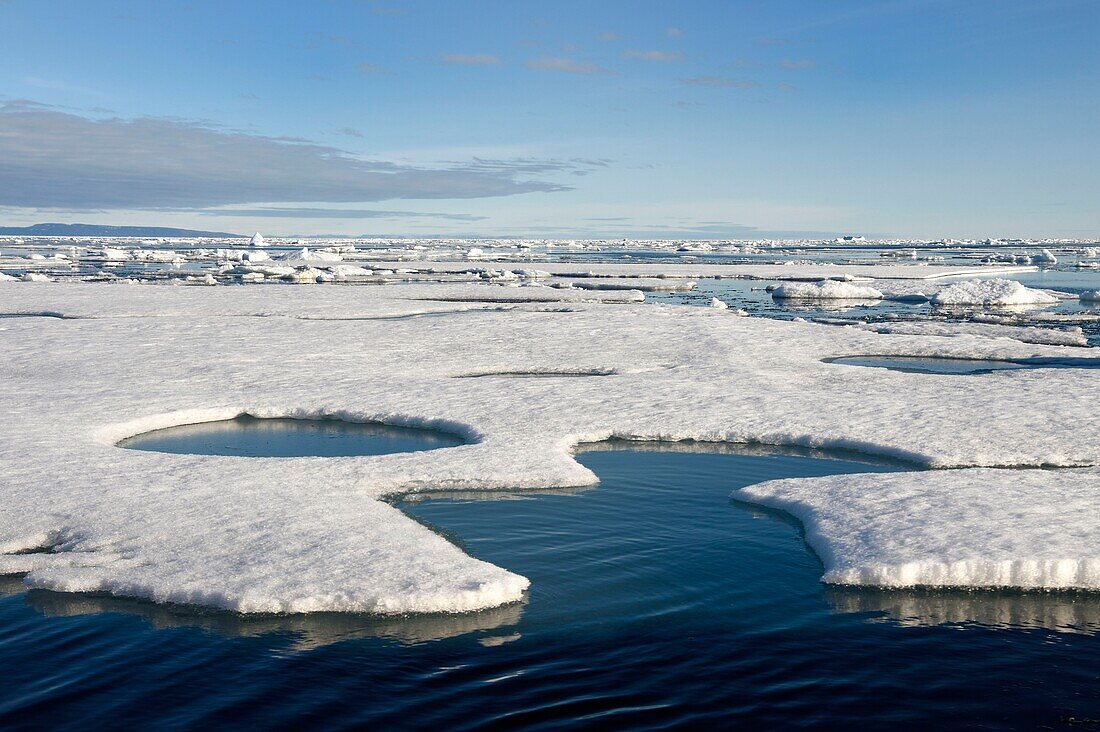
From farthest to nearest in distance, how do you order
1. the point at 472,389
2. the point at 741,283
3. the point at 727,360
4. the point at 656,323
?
the point at 741,283
the point at 656,323
the point at 727,360
the point at 472,389

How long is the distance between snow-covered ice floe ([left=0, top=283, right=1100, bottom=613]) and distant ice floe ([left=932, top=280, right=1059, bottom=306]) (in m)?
14.6

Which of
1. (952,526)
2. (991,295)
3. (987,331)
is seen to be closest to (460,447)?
(952,526)

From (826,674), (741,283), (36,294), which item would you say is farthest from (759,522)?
(741,283)

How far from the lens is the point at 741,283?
2044 inches

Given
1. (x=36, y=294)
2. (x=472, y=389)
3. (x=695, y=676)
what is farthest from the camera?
(x=36, y=294)

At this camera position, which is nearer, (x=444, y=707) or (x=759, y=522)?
(x=444, y=707)

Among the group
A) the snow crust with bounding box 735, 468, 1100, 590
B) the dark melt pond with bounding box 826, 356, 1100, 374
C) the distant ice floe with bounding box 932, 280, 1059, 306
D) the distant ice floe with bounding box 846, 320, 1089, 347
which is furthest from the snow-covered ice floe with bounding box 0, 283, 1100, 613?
the distant ice floe with bounding box 932, 280, 1059, 306

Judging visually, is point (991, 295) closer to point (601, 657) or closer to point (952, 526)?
point (952, 526)

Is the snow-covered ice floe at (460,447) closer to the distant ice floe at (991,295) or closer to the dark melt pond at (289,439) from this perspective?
the dark melt pond at (289,439)

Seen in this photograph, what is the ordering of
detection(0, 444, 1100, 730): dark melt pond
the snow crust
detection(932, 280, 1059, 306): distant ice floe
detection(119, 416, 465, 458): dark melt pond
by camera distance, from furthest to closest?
detection(932, 280, 1059, 306): distant ice floe, detection(119, 416, 465, 458): dark melt pond, the snow crust, detection(0, 444, 1100, 730): dark melt pond

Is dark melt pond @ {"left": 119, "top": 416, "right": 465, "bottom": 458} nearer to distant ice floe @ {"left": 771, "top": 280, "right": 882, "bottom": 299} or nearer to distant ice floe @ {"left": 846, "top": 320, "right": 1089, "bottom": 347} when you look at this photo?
distant ice floe @ {"left": 846, "top": 320, "right": 1089, "bottom": 347}

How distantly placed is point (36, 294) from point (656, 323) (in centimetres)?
2498

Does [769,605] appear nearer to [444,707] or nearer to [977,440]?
[444,707]

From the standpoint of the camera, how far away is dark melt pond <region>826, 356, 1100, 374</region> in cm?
1914
